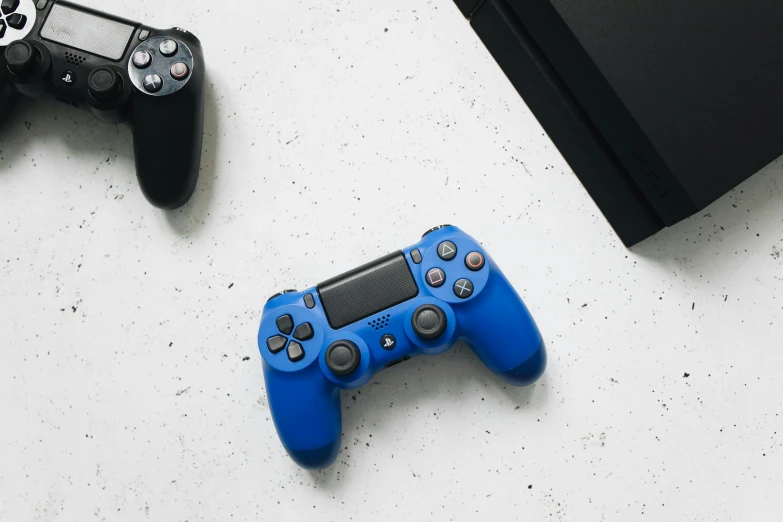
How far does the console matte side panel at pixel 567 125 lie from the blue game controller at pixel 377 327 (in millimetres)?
155

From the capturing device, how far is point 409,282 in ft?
→ 2.08

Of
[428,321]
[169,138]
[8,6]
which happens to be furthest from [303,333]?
[8,6]

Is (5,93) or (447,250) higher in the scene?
(5,93)

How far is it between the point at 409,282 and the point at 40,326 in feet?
1.33

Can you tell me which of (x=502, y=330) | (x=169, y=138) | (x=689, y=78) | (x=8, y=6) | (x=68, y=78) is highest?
(x=8, y=6)

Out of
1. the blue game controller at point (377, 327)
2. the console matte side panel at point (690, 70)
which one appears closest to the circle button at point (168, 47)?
the blue game controller at point (377, 327)

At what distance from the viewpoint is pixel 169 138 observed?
66 centimetres

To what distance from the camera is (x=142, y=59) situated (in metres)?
0.66

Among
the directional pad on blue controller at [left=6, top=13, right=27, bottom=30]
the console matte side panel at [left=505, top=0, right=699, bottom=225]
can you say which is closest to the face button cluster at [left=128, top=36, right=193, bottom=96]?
the directional pad on blue controller at [left=6, top=13, right=27, bottom=30]

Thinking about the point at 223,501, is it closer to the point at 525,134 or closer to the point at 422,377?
the point at 422,377

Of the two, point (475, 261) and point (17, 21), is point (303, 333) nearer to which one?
point (475, 261)

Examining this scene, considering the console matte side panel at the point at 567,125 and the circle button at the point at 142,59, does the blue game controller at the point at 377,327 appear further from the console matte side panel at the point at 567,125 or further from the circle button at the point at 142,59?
the circle button at the point at 142,59

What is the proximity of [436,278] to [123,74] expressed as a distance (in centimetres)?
38

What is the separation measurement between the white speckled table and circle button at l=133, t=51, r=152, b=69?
0.08m
